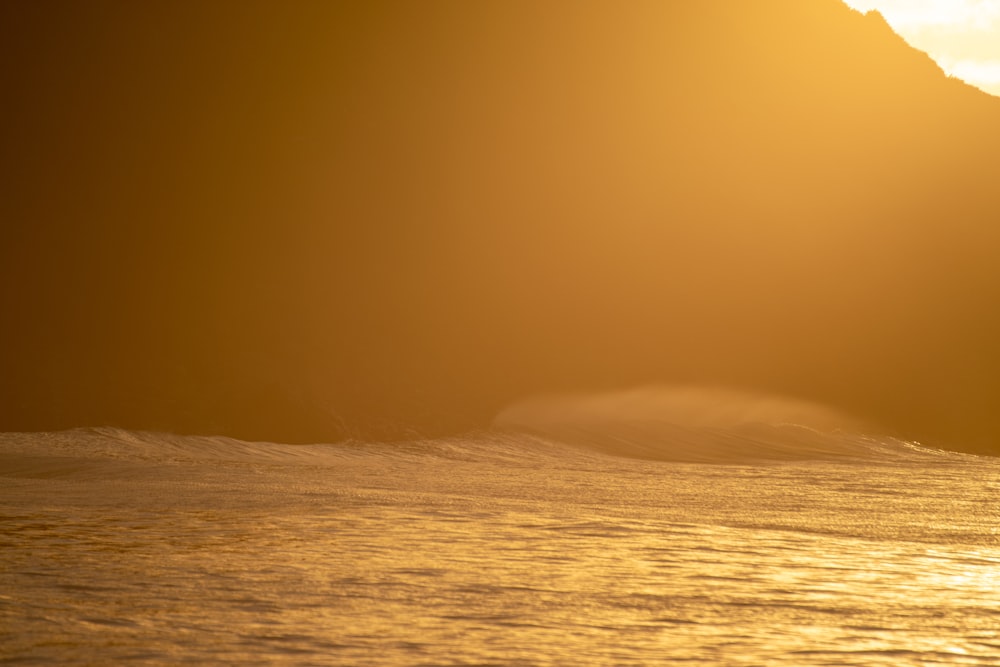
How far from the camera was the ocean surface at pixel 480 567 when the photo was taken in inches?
210

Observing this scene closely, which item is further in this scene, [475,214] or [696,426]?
[475,214]

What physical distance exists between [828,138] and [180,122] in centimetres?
1951

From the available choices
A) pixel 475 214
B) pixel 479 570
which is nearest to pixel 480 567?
pixel 479 570

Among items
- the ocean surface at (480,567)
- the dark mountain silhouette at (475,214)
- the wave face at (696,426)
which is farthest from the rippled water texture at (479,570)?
the dark mountain silhouette at (475,214)

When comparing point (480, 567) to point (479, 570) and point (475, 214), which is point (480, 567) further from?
point (475, 214)

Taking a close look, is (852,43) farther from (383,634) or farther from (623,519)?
(383,634)

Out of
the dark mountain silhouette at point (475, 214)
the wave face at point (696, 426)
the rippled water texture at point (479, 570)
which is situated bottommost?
the rippled water texture at point (479, 570)

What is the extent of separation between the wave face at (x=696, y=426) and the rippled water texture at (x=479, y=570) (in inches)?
255

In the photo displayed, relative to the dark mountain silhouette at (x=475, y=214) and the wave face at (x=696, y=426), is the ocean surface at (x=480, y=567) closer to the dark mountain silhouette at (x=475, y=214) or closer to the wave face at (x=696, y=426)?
the wave face at (x=696, y=426)

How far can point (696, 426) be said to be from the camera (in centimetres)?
2452

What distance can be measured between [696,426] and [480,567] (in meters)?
17.5

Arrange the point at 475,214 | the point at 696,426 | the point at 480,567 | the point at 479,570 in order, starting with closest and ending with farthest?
the point at 479,570, the point at 480,567, the point at 696,426, the point at 475,214

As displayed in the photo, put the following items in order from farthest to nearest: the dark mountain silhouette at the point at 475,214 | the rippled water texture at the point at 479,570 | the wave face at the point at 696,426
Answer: the dark mountain silhouette at the point at 475,214 → the wave face at the point at 696,426 → the rippled water texture at the point at 479,570

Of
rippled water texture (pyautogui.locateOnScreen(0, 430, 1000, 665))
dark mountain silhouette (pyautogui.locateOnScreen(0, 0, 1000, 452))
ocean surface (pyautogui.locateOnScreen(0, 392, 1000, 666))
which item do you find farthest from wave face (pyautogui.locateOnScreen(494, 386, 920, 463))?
rippled water texture (pyautogui.locateOnScreen(0, 430, 1000, 665))
